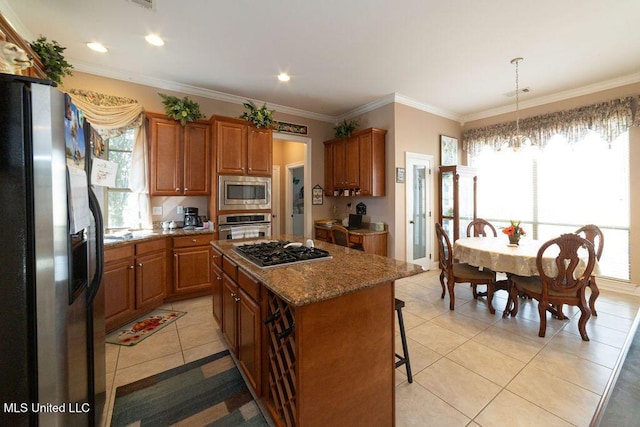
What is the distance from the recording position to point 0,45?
161 centimetres

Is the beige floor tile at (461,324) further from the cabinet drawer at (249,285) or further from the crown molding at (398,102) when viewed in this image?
the crown molding at (398,102)

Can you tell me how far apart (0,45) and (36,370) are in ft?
6.48

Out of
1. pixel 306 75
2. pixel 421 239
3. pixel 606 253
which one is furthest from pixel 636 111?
pixel 306 75

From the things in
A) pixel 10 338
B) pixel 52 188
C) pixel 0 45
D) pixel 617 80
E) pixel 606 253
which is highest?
pixel 617 80

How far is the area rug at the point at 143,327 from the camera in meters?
2.48

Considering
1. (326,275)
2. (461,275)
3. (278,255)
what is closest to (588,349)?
(461,275)

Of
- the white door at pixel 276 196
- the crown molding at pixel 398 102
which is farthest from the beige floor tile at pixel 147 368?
the crown molding at pixel 398 102

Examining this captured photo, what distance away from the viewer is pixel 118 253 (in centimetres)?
262

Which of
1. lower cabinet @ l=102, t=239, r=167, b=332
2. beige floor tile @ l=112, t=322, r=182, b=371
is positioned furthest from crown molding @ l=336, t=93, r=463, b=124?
beige floor tile @ l=112, t=322, r=182, b=371

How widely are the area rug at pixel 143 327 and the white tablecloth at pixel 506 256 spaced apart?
3.42m

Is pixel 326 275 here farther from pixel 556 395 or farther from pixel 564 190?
pixel 564 190

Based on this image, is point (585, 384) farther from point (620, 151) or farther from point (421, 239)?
point (620, 151)

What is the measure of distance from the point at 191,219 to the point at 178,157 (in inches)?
33.6

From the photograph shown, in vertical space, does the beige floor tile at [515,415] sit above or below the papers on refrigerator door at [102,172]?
below
